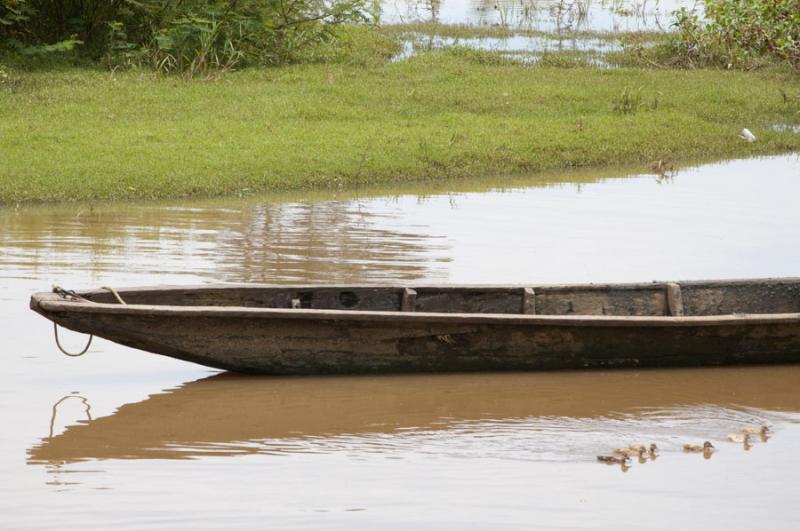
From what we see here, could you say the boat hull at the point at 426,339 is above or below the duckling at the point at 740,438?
above

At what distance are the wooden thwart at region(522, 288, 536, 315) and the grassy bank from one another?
619cm

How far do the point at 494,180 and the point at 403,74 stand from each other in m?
4.90

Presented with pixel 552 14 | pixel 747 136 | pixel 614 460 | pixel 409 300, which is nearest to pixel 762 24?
pixel 747 136

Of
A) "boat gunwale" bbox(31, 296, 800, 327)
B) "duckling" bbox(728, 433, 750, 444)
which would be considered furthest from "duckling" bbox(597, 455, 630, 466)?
"boat gunwale" bbox(31, 296, 800, 327)

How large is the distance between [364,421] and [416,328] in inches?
32.0

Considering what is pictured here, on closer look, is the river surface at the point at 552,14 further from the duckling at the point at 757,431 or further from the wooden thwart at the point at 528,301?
the duckling at the point at 757,431

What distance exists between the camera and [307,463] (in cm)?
627

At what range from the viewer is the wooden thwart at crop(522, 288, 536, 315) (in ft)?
26.9

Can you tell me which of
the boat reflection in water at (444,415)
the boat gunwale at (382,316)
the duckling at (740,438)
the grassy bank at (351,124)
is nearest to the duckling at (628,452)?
the boat reflection in water at (444,415)

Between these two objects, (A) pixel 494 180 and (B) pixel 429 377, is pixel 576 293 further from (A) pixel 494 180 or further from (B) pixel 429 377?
(A) pixel 494 180

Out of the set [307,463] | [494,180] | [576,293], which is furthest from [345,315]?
[494,180]

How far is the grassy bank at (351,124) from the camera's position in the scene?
14.0m

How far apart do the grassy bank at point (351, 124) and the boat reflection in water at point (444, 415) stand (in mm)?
6428

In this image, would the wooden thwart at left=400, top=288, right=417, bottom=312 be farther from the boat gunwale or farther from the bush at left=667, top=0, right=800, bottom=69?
the bush at left=667, top=0, right=800, bottom=69
